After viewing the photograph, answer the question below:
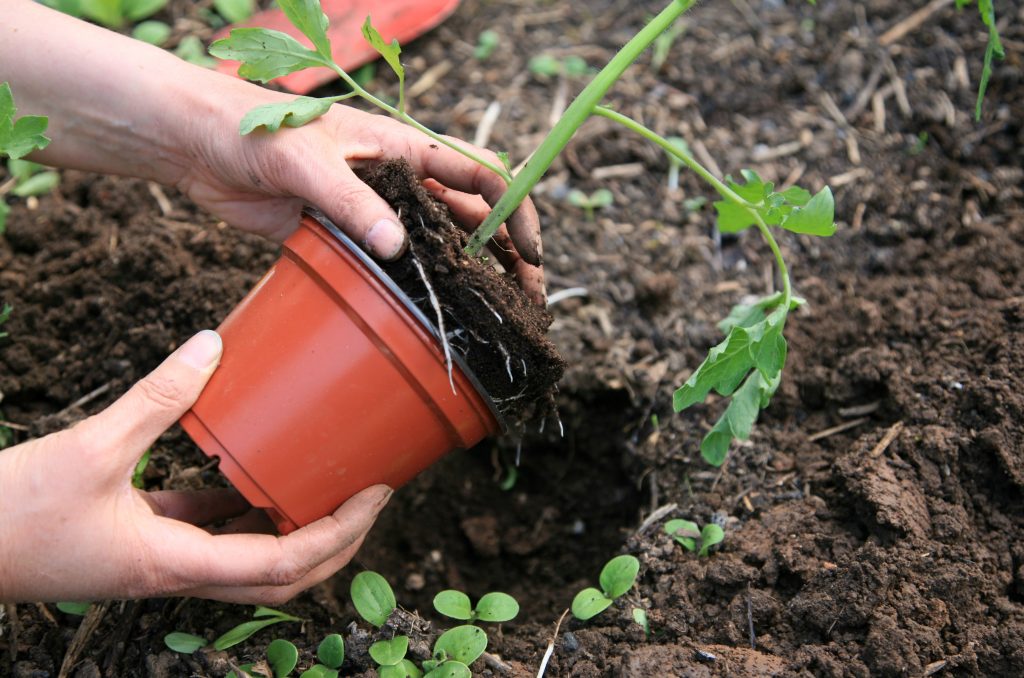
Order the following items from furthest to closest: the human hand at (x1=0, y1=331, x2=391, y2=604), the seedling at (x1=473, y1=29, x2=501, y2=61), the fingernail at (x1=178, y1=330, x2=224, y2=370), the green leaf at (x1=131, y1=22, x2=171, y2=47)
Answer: the seedling at (x1=473, y1=29, x2=501, y2=61) < the green leaf at (x1=131, y1=22, x2=171, y2=47) < the fingernail at (x1=178, y1=330, x2=224, y2=370) < the human hand at (x1=0, y1=331, x2=391, y2=604)

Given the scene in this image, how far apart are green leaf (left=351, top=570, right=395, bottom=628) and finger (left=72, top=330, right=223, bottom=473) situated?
493 millimetres

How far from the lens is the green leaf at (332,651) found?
→ 1.65 m

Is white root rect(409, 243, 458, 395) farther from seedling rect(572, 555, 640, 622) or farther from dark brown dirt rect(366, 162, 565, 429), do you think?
seedling rect(572, 555, 640, 622)

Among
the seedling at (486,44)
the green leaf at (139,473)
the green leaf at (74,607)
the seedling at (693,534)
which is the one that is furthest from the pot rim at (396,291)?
the seedling at (486,44)

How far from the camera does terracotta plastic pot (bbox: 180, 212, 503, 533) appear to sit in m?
1.48

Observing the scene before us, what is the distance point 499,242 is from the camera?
70.7 inches

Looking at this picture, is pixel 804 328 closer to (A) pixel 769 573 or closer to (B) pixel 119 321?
(A) pixel 769 573

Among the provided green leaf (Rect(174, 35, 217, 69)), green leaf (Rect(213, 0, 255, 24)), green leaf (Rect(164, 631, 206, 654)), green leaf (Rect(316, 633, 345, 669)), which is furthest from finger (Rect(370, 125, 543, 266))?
green leaf (Rect(213, 0, 255, 24))

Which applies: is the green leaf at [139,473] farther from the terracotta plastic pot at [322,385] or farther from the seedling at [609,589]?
the seedling at [609,589]

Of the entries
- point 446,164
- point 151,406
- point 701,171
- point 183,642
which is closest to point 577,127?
point 701,171

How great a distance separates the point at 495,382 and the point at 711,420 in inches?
28.6

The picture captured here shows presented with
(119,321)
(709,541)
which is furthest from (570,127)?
(119,321)

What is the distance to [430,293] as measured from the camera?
1.47 m

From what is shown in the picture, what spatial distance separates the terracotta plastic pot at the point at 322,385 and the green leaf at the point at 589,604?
459 millimetres
